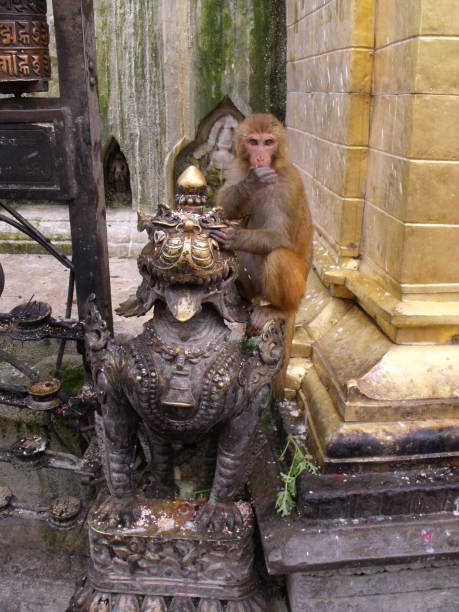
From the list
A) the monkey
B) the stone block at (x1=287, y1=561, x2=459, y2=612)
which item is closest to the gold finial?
the monkey

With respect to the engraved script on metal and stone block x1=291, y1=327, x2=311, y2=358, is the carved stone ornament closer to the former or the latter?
stone block x1=291, y1=327, x2=311, y2=358

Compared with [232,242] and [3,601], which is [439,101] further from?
[3,601]

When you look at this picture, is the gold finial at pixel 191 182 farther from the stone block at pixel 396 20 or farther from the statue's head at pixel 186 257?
the stone block at pixel 396 20

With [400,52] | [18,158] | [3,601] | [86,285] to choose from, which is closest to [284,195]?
[400,52]

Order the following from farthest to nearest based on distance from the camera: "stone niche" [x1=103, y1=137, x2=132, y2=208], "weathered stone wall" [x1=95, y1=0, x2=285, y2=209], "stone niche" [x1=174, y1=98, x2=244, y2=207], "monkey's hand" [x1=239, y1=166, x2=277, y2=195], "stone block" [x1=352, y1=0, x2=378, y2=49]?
"stone niche" [x1=103, y1=137, x2=132, y2=208] < "stone niche" [x1=174, y1=98, x2=244, y2=207] < "weathered stone wall" [x1=95, y1=0, x2=285, y2=209] < "monkey's hand" [x1=239, y1=166, x2=277, y2=195] < "stone block" [x1=352, y1=0, x2=378, y2=49]

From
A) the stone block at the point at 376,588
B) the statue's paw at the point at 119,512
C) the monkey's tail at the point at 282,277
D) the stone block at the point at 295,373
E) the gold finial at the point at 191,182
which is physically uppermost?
the gold finial at the point at 191,182

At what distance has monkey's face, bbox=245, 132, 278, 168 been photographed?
2867 mm

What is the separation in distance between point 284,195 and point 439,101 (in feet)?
2.84

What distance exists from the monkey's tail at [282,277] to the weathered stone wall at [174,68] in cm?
263

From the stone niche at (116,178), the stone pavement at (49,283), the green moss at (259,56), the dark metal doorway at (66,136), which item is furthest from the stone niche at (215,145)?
the dark metal doorway at (66,136)

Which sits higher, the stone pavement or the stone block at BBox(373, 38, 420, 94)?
the stone block at BBox(373, 38, 420, 94)

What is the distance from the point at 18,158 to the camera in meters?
2.41

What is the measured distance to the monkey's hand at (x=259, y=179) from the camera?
283 cm

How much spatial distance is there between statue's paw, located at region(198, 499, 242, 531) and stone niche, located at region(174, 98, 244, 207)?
3.50 meters
